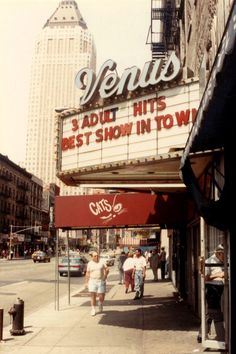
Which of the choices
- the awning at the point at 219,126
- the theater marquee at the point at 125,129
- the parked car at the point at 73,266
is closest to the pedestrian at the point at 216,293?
the awning at the point at 219,126

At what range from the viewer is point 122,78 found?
11.6m

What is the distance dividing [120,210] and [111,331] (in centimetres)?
318

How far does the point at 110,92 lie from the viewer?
39.1ft

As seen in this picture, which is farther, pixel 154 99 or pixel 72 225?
pixel 72 225

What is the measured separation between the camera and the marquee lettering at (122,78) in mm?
10789

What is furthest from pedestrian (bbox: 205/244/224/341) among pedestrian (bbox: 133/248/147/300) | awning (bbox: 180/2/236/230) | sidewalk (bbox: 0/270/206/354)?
pedestrian (bbox: 133/248/147/300)

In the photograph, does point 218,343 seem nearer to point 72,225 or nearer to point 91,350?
point 91,350

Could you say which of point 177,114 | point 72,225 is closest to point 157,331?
point 72,225

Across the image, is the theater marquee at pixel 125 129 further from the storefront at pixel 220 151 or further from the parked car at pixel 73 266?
the parked car at pixel 73 266

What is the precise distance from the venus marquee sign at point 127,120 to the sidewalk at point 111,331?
4.00 metres

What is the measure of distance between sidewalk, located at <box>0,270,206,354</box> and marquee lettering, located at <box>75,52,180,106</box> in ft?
18.6

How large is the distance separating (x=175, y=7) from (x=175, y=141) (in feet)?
54.7

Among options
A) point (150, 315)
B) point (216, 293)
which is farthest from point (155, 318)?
point (216, 293)

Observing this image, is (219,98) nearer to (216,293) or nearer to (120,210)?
(216,293)
